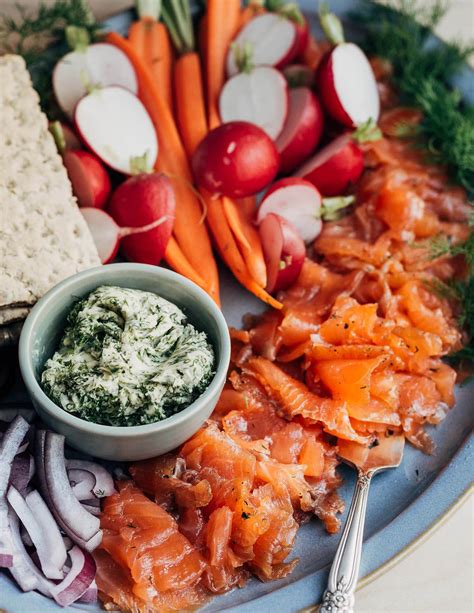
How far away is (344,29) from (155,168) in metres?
1.38

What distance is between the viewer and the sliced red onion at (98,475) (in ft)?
8.64

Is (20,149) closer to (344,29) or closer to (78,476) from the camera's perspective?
(78,476)

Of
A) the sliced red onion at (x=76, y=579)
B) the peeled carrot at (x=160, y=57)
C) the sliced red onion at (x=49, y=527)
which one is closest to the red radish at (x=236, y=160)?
the peeled carrot at (x=160, y=57)

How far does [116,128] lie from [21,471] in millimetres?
1667

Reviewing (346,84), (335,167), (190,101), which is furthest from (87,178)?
(346,84)

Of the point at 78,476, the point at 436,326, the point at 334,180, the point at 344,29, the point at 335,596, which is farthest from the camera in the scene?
the point at 344,29

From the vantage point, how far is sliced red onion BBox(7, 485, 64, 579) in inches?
95.6

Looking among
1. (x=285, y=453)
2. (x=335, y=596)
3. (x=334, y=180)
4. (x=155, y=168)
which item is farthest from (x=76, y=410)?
(x=334, y=180)

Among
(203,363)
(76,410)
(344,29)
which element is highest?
(344,29)

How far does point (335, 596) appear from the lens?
96.6 inches

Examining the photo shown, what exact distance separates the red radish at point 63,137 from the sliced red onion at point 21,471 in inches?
57.5

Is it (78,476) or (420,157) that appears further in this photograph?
(420,157)

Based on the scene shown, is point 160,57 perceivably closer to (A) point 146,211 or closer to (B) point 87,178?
(B) point 87,178

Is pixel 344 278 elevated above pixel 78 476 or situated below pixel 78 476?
above
